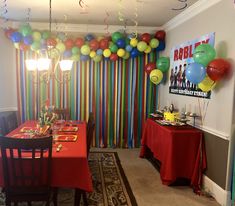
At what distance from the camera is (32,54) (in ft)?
15.7

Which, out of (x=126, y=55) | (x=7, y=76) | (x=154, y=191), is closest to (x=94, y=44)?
(x=126, y=55)

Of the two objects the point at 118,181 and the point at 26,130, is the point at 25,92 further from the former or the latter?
the point at 118,181

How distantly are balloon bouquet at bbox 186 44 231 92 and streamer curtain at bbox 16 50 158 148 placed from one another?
86.3 inches

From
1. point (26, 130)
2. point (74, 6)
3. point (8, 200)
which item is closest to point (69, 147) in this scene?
point (8, 200)

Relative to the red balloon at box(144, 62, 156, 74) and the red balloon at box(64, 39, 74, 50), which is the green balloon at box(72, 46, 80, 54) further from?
the red balloon at box(144, 62, 156, 74)

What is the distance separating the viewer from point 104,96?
5.04 meters

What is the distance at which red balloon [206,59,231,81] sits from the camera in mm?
2705

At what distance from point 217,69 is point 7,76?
3.85 meters

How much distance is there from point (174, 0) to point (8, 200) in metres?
3.01

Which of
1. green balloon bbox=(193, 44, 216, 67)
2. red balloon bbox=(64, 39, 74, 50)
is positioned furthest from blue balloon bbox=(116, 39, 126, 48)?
green balloon bbox=(193, 44, 216, 67)

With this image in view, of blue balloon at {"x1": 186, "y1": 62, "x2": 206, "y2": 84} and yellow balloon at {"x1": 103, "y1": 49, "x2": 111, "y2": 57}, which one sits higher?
yellow balloon at {"x1": 103, "y1": 49, "x2": 111, "y2": 57}

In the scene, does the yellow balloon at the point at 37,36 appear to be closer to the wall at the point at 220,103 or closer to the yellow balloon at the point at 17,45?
the yellow balloon at the point at 17,45

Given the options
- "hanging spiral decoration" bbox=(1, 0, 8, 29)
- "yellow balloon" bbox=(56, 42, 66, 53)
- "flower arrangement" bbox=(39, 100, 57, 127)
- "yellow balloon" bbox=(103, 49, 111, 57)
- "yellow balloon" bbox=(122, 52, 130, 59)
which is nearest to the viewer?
"flower arrangement" bbox=(39, 100, 57, 127)

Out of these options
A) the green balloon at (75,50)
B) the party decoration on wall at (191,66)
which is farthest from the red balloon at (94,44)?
the party decoration on wall at (191,66)
